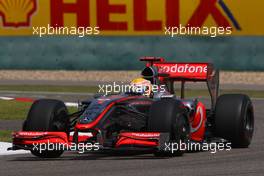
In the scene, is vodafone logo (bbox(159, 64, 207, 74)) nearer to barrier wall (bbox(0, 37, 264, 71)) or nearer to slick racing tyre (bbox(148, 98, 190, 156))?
slick racing tyre (bbox(148, 98, 190, 156))

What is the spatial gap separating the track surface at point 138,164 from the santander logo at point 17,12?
1983 cm

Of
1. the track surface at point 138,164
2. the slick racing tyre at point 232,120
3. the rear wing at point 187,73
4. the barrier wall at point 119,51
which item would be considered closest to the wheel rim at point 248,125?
the slick racing tyre at point 232,120

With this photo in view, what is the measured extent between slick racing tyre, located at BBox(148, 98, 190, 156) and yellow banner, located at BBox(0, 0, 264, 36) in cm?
1840

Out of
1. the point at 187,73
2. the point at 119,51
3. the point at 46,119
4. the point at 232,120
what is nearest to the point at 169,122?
the point at 46,119

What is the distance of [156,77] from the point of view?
14.3 metres

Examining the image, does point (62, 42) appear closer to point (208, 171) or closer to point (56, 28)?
point (56, 28)

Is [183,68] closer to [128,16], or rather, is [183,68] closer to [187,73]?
[187,73]

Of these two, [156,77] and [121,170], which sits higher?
[156,77]

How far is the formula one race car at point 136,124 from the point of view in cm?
1237

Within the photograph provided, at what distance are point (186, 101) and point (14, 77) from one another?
2137 cm

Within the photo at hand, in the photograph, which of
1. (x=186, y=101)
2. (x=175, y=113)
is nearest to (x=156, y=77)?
(x=186, y=101)

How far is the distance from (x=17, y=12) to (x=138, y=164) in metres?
22.0

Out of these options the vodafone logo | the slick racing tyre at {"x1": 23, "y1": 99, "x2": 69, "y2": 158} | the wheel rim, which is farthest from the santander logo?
the slick racing tyre at {"x1": 23, "y1": 99, "x2": 69, "y2": 158}

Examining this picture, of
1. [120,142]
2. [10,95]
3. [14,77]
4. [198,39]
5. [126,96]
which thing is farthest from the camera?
[14,77]
